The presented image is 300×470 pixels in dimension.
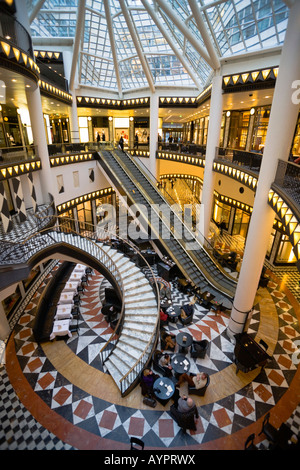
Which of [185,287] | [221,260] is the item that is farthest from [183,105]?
[185,287]

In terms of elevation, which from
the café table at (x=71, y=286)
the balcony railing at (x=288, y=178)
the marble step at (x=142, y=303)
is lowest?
the café table at (x=71, y=286)

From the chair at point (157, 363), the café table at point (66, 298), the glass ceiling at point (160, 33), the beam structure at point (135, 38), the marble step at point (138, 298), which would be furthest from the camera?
the beam structure at point (135, 38)

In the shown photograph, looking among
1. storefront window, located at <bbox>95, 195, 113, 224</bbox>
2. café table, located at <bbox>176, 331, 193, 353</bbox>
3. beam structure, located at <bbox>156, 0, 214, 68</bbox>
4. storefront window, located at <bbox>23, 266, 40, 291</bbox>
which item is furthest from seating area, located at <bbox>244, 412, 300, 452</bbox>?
storefront window, located at <bbox>95, 195, 113, 224</bbox>

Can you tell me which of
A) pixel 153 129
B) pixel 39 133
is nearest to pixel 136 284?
pixel 39 133

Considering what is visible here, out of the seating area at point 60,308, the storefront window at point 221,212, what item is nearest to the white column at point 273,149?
the seating area at point 60,308

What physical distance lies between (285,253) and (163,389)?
12.4 m

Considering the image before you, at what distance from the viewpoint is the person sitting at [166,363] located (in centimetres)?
796

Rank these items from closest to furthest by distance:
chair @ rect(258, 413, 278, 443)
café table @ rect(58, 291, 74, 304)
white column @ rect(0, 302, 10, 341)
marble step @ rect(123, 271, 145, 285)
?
chair @ rect(258, 413, 278, 443), white column @ rect(0, 302, 10, 341), marble step @ rect(123, 271, 145, 285), café table @ rect(58, 291, 74, 304)

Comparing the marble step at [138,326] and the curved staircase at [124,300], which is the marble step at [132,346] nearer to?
the curved staircase at [124,300]

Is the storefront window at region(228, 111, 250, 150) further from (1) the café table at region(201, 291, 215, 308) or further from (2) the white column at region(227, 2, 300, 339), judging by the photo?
(1) the café table at region(201, 291, 215, 308)

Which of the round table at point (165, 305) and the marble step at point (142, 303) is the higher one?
the marble step at point (142, 303)

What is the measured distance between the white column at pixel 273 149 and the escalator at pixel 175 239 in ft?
10.0

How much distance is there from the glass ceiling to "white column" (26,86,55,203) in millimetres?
4703

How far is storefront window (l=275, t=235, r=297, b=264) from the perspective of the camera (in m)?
15.3
